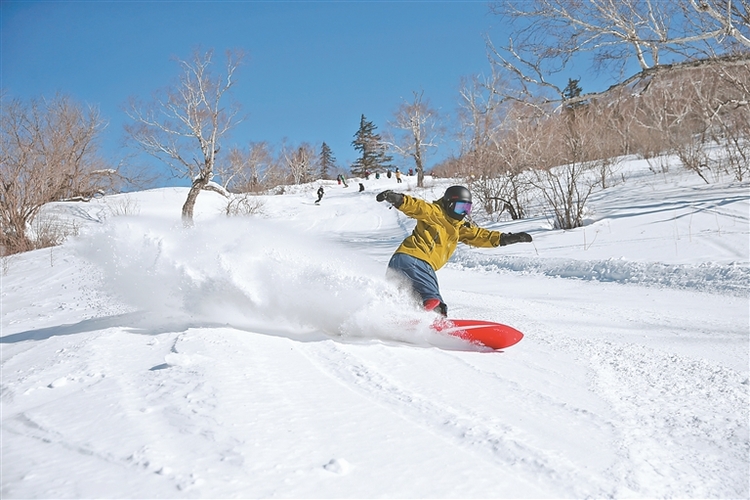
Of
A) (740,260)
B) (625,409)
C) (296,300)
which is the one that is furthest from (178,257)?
(740,260)

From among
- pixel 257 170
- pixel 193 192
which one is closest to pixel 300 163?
pixel 257 170

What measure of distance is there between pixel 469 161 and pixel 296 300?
1454 centimetres

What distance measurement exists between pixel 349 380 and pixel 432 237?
2.38 m

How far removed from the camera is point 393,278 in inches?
191

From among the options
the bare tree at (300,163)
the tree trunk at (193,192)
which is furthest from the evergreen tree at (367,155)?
the tree trunk at (193,192)

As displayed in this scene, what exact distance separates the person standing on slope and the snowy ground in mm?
329

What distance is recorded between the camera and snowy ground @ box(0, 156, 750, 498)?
1.93 metres

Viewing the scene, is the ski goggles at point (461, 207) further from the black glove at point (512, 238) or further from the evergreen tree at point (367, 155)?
the evergreen tree at point (367, 155)

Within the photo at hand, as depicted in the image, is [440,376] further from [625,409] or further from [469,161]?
[469,161]

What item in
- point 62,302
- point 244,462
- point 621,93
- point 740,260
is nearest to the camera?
point 244,462

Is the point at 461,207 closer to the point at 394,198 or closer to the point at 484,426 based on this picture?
the point at 394,198

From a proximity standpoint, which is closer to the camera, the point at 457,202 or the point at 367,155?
the point at 457,202

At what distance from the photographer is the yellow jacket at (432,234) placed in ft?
16.3

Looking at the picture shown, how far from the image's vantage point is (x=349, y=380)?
10.1 ft
